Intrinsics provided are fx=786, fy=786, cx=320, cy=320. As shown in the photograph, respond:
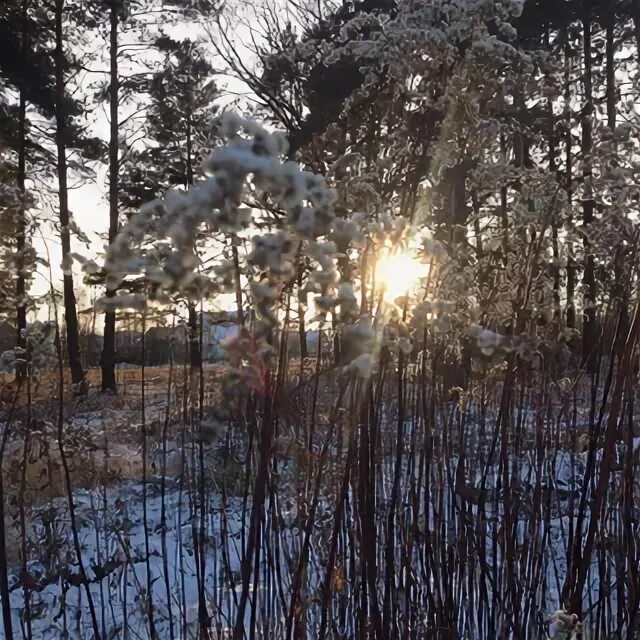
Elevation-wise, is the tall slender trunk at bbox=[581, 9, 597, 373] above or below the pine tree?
below

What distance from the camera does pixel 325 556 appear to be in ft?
8.36

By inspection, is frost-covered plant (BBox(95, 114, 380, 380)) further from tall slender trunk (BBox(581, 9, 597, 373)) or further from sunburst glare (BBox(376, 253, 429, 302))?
tall slender trunk (BBox(581, 9, 597, 373))

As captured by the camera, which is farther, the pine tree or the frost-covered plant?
the pine tree

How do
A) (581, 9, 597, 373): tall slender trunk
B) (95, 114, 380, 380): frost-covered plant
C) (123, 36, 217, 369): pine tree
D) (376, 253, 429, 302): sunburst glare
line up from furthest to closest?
(123, 36, 217, 369): pine tree, (581, 9, 597, 373): tall slender trunk, (376, 253, 429, 302): sunburst glare, (95, 114, 380, 380): frost-covered plant

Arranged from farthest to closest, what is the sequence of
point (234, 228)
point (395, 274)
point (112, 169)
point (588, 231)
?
point (112, 169) < point (588, 231) < point (395, 274) < point (234, 228)

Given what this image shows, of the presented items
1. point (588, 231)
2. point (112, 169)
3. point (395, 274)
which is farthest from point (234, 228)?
point (112, 169)

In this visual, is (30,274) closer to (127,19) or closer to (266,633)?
(266,633)

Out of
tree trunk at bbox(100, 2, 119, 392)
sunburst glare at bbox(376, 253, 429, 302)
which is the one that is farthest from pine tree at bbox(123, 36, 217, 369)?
sunburst glare at bbox(376, 253, 429, 302)

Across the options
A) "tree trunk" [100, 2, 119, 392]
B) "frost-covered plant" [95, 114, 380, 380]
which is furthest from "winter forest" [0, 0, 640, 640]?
"tree trunk" [100, 2, 119, 392]

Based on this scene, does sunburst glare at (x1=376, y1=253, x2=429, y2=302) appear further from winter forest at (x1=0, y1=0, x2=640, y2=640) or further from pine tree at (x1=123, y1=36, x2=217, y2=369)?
pine tree at (x1=123, y1=36, x2=217, y2=369)

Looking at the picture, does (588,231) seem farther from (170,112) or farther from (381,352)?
(170,112)

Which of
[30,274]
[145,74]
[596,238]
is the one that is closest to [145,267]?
[30,274]

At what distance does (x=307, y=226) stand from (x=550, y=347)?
130cm

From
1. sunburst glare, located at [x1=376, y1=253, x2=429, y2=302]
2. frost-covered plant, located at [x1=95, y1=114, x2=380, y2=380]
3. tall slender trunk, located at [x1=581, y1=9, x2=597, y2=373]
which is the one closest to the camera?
frost-covered plant, located at [x1=95, y1=114, x2=380, y2=380]
